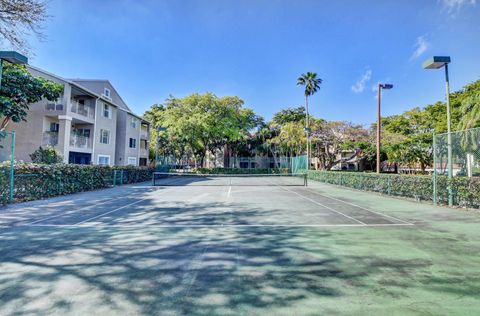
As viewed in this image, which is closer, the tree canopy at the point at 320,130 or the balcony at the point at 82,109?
the balcony at the point at 82,109

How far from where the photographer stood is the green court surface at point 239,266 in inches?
110

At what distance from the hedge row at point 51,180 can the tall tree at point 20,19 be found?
4.88 m

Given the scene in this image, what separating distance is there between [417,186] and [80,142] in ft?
83.0

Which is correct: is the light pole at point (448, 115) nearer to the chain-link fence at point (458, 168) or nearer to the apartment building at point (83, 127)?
the chain-link fence at point (458, 168)

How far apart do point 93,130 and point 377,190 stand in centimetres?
2453

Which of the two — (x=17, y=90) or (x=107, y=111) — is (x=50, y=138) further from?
(x=107, y=111)

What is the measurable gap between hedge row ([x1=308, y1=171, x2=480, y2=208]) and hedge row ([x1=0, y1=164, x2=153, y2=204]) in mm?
16063

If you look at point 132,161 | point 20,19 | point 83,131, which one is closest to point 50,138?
point 83,131

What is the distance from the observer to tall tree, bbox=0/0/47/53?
9.19 meters

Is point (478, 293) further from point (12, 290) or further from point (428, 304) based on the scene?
point (12, 290)

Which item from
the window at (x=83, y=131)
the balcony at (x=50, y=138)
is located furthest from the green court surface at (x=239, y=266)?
the window at (x=83, y=131)

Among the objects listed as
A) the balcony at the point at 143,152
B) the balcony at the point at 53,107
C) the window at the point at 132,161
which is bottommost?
the window at the point at 132,161

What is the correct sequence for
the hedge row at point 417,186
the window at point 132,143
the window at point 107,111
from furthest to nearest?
the window at point 132,143 → the window at point 107,111 → the hedge row at point 417,186

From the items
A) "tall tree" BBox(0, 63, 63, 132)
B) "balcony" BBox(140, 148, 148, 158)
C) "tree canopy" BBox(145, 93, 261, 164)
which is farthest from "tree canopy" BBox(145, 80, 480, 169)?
"tall tree" BBox(0, 63, 63, 132)
